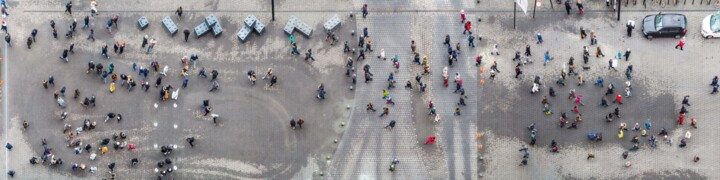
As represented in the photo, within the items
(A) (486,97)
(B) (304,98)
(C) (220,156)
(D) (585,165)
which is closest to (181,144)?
(C) (220,156)

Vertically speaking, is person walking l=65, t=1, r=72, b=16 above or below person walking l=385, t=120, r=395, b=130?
above

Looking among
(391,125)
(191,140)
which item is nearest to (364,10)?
(391,125)

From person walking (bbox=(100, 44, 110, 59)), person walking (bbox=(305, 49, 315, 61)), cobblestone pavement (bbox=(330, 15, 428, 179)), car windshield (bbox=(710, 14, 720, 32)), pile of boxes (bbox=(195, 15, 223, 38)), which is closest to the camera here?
cobblestone pavement (bbox=(330, 15, 428, 179))

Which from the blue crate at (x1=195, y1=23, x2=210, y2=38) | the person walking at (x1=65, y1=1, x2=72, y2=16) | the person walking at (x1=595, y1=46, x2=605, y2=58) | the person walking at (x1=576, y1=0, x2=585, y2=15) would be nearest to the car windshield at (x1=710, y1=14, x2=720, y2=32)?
the person walking at (x1=595, y1=46, x2=605, y2=58)

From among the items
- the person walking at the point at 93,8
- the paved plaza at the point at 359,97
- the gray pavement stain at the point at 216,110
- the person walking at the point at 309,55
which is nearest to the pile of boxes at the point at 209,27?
the paved plaza at the point at 359,97

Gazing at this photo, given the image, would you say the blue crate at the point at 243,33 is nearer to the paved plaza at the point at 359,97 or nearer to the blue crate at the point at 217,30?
the paved plaza at the point at 359,97

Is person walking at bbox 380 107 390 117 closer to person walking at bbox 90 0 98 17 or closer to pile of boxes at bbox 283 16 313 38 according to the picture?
pile of boxes at bbox 283 16 313 38

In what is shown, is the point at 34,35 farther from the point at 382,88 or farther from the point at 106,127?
the point at 382,88

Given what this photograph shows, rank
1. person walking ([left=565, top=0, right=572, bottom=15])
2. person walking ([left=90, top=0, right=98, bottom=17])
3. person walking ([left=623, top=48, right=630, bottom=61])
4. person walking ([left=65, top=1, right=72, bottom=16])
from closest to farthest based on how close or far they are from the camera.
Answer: person walking ([left=623, top=48, right=630, bottom=61]) < person walking ([left=565, top=0, right=572, bottom=15]) < person walking ([left=65, top=1, right=72, bottom=16]) < person walking ([left=90, top=0, right=98, bottom=17])
